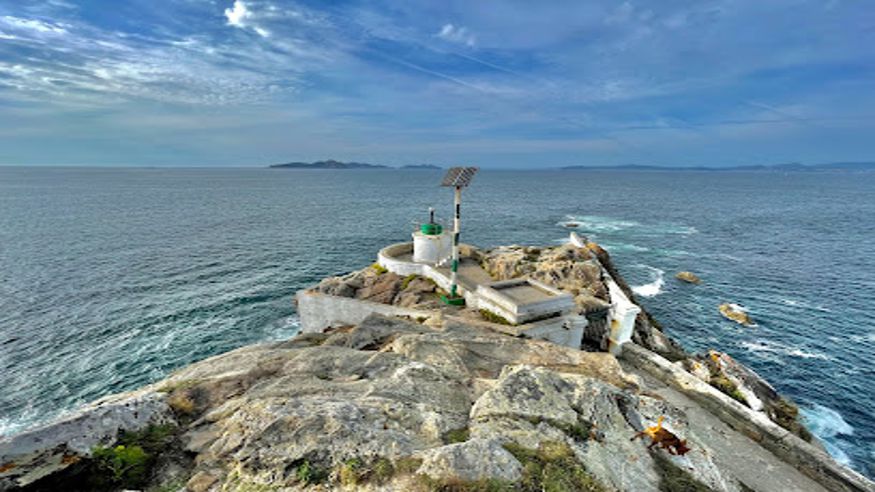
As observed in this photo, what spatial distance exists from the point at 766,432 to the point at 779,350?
70.7 feet

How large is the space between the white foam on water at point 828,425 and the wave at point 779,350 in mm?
6238

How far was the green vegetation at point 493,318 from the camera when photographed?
18.7 meters

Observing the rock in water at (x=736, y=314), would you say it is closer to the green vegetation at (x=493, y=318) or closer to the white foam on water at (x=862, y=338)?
the white foam on water at (x=862, y=338)

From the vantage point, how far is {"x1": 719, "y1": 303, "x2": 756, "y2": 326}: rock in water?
113ft

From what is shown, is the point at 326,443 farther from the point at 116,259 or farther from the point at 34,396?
the point at 116,259

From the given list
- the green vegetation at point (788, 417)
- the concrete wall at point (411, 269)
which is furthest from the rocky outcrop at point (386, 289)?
the green vegetation at point (788, 417)

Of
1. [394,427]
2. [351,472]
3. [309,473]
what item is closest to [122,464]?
[309,473]

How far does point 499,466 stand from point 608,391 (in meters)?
4.63

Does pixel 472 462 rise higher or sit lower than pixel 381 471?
higher

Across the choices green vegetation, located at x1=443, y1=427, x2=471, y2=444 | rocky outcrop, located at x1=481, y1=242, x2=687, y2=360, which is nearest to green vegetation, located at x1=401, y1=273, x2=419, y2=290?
rocky outcrop, located at x1=481, y1=242, x2=687, y2=360

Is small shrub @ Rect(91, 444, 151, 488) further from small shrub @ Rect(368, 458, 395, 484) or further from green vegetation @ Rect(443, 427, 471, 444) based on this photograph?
green vegetation @ Rect(443, 427, 471, 444)

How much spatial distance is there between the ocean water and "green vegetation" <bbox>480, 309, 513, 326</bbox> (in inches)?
689

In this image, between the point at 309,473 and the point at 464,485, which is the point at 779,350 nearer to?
the point at 464,485

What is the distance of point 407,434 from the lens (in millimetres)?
→ 7652
